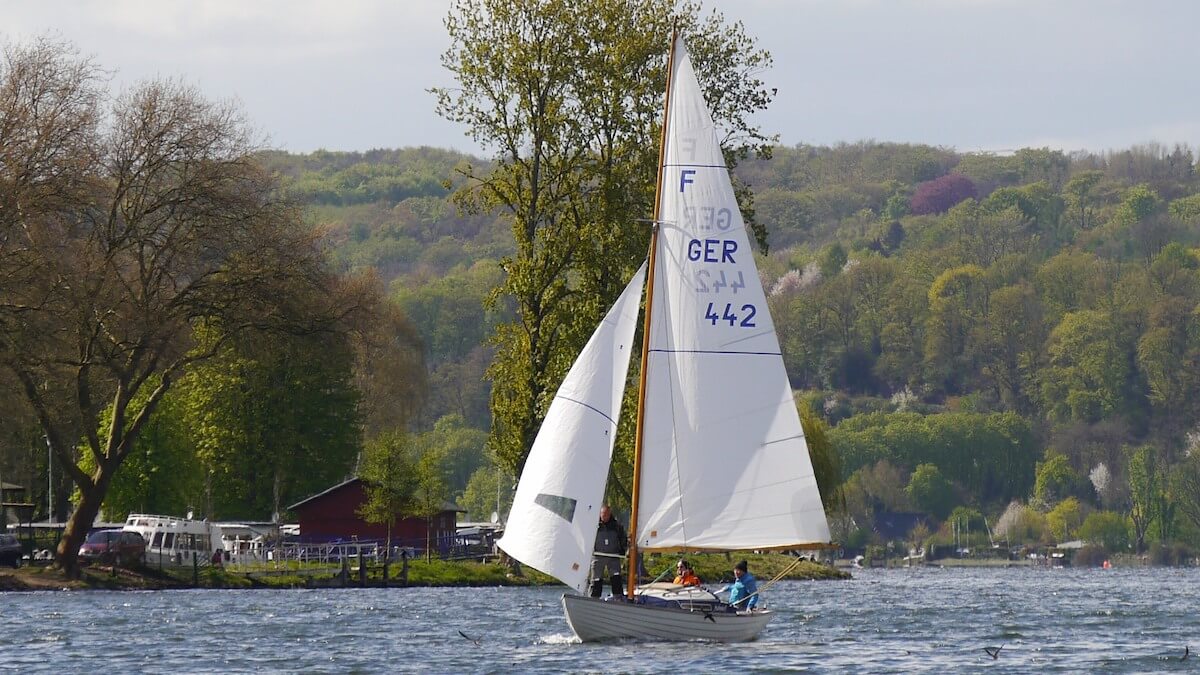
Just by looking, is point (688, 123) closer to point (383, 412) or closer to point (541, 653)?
point (541, 653)

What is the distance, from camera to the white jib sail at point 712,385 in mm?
41938

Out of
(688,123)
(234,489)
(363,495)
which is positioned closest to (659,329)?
(688,123)

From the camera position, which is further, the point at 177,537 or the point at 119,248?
the point at 177,537

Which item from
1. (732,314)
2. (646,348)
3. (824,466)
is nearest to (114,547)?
(824,466)

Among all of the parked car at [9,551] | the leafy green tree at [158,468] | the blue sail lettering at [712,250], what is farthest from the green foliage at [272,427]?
the blue sail lettering at [712,250]

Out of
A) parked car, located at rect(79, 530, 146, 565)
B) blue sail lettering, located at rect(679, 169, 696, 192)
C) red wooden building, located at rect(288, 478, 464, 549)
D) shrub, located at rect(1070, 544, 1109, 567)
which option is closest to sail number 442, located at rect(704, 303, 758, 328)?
blue sail lettering, located at rect(679, 169, 696, 192)

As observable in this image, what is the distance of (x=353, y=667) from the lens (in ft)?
132

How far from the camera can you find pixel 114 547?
3061 inches

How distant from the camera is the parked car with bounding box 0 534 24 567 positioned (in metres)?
74.7

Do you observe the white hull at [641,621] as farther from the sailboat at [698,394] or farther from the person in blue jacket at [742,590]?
the person in blue jacket at [742,590]

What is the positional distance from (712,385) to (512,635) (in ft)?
29.1

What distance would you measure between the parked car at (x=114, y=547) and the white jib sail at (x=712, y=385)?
37015 mm

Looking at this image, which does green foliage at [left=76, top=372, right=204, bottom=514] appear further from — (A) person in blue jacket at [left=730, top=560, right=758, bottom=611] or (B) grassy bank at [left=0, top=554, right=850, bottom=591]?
(A) person in blue jacket at [left=730, top=560, right=758, bottom=611]

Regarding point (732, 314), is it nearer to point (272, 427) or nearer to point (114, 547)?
point (114, 547)
